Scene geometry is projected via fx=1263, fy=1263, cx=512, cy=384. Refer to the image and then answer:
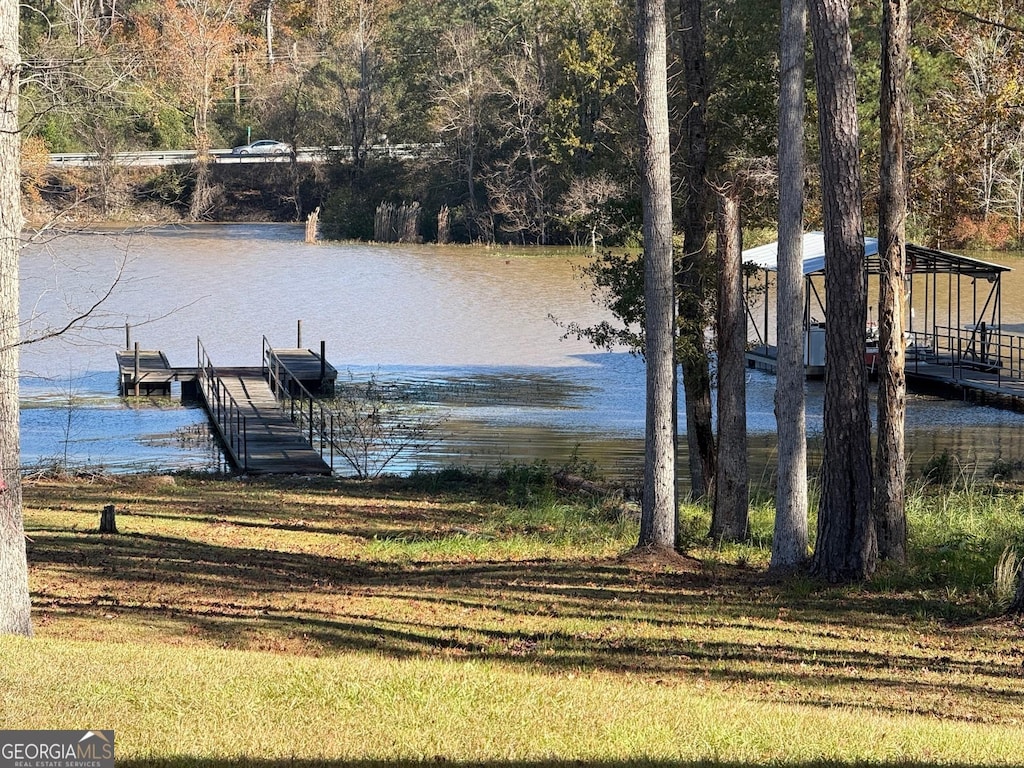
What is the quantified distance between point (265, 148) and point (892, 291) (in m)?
72.0

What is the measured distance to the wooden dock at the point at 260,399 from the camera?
22203 millimetres

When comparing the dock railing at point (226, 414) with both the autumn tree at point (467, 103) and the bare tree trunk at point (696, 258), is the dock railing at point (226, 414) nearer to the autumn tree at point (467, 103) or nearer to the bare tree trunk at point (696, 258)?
the bare tree trunk at point (696, 258)

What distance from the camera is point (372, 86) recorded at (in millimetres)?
75875

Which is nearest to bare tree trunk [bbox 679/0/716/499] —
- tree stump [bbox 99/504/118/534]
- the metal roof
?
tree stump [bbox 99/504/118/534]

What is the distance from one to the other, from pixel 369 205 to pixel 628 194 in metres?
57.8

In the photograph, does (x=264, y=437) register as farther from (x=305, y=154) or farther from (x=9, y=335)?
(x=305, y=154)

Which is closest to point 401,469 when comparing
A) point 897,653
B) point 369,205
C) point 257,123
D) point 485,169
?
point 897,653

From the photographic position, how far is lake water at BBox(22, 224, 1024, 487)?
78.7ft

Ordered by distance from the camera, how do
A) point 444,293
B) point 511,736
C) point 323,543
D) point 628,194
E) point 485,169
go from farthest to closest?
point 485,169, point 444,293, point 628,194, point 323,543, point 511,736

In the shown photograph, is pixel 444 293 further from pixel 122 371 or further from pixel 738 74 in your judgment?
pixel 738 74

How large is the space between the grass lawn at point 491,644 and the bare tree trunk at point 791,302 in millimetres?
717

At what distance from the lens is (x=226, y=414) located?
26.9m

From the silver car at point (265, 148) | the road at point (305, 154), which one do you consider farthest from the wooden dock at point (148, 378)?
the silver car at point (265, 148)

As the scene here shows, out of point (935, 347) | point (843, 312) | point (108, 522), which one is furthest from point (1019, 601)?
point (935, 347)
